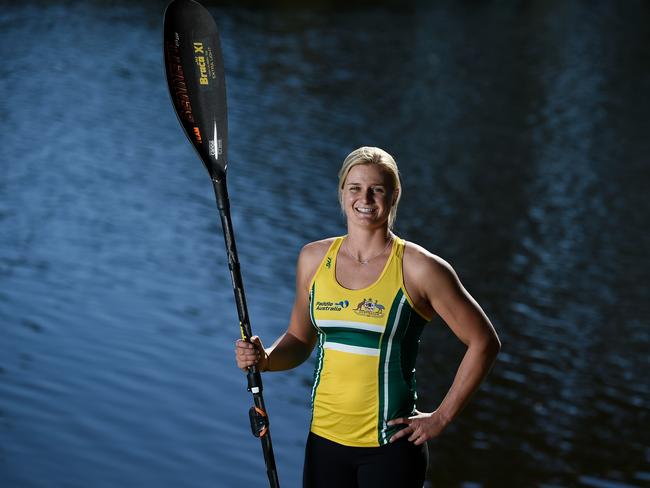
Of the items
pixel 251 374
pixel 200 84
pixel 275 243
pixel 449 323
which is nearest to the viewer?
pixel 449 323

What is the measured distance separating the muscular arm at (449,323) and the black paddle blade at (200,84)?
2.86 ft

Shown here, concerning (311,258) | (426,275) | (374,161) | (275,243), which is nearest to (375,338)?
(426,275)

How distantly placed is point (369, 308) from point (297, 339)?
43 cm

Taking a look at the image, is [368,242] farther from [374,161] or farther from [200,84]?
[200,84]

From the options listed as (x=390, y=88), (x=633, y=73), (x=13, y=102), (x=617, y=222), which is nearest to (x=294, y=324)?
→ (x=617, y=222)

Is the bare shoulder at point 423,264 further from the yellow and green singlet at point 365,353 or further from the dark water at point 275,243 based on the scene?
the dark water at point 275,243

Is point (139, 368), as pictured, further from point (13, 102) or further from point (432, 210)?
point (13, 102)

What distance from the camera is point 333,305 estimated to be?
3.23 metres

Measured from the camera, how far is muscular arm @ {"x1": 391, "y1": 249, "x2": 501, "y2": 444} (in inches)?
126

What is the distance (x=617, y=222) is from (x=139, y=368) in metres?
7.23

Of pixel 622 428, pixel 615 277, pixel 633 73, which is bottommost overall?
pixel 622 428

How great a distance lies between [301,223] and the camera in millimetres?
11680

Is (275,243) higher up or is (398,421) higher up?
(398,421)

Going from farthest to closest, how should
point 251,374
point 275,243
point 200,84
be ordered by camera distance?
point 275,243 < point 200,84 < point 251,374
